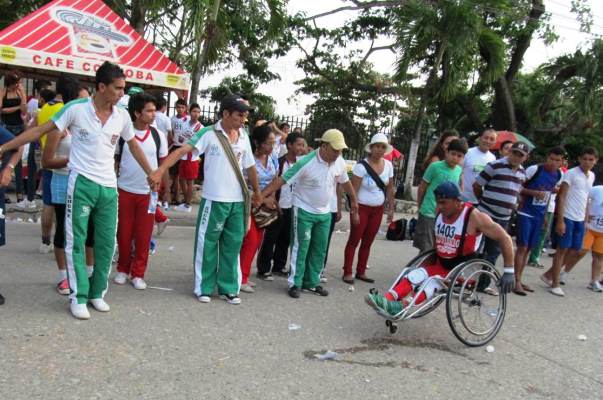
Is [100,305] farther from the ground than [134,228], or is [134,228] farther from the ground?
[134,228]

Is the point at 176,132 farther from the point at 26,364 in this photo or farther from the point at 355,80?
the point at 355,80

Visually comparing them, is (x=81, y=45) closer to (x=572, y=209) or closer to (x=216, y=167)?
(x=216, y=167)

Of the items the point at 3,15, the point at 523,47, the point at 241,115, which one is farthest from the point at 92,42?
the point at 523,47

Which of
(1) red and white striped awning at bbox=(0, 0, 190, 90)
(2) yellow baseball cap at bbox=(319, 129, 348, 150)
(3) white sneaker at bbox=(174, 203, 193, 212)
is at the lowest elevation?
(3) white sneaker at bbox=(174, 203, 193, 212)

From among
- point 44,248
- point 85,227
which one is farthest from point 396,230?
point 44,248

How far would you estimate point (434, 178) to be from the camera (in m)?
6.24

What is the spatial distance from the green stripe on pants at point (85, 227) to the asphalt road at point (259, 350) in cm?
29

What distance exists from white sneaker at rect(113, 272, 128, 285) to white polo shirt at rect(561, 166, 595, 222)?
5.46 m

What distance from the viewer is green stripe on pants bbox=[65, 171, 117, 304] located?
413 cm

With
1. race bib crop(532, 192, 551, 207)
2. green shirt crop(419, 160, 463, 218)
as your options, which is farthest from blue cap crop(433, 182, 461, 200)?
race bib crop(532, 192, 551, 207)

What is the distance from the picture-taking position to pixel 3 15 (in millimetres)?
16109

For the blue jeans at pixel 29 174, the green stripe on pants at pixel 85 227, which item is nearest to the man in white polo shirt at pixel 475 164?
the green stripe on pants at pixel 85 227

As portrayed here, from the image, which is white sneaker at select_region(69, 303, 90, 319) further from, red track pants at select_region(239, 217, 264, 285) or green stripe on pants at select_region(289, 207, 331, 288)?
green stripe on pants at select_region(289, 207, 331, 288)

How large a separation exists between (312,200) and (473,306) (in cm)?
183
